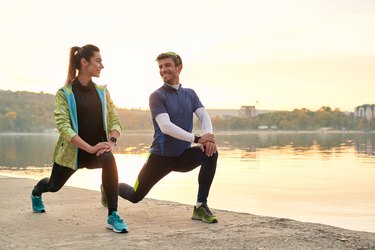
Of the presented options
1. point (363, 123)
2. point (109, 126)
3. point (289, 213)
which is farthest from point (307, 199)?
point (363, 123)

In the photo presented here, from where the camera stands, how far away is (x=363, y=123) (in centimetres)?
16150

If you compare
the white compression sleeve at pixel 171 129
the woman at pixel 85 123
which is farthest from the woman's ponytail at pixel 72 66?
the white compression sleeve at pixel 171 129

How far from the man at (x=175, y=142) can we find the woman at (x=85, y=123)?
50 cm

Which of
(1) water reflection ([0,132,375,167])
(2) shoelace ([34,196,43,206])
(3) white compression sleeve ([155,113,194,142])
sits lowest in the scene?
(1) water reflection ([0,132,375,167])

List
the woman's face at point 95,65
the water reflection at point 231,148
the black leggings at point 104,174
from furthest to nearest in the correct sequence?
the water reflection at point 231,148 < the woman's face at point 95,65 < the black leggings at point 104,174

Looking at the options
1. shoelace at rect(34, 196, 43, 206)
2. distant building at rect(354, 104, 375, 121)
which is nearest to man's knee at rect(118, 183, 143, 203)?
shoelace at rect(34, 196, 43, 206)

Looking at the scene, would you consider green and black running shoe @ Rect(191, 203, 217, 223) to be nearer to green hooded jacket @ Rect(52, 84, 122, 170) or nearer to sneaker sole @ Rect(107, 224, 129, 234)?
sneaker sole @ Rect(107, 224, 129, 234)

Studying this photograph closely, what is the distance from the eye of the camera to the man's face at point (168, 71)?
234 inches

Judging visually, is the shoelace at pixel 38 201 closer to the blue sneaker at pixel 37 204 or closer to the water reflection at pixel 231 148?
the blue sneaker at pixel 37 204

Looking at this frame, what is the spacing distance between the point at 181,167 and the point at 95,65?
1.44m

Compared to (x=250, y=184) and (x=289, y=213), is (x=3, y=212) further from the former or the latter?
(x=250, y=184)

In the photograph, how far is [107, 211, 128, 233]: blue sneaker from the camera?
17.5 ft

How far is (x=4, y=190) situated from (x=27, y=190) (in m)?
0.35

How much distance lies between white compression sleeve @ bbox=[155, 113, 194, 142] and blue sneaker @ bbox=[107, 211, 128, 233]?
3.25ft
